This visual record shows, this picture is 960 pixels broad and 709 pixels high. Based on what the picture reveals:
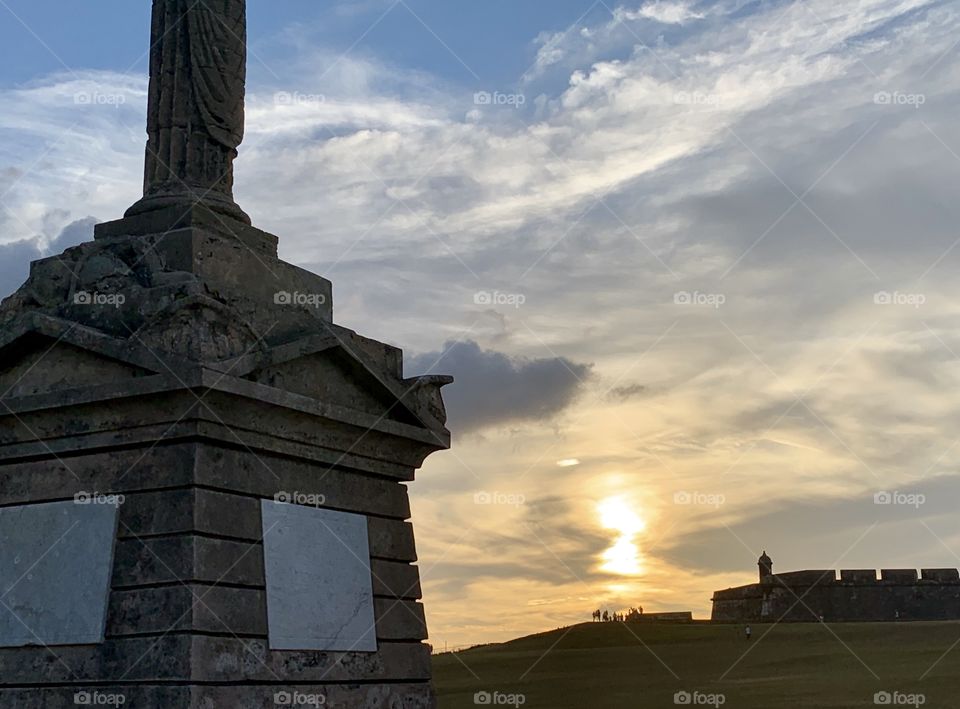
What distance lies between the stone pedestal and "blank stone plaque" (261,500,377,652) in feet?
0.06

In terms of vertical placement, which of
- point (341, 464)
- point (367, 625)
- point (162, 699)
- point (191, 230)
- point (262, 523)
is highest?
point (191, 230)

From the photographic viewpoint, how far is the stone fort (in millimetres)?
41656

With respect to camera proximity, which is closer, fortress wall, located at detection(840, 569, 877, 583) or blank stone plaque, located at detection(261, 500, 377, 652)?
blank stone plaque, located at detection(261, 500, 377, 652)

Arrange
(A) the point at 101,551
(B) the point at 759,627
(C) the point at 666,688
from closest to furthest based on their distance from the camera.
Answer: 1. (A) the point at 101,551
2. (C) the point at 666,688
3. (B) the point at 759,627

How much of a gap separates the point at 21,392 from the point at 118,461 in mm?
1265

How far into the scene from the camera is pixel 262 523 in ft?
27.8

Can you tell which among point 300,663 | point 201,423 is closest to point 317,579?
point 300,663

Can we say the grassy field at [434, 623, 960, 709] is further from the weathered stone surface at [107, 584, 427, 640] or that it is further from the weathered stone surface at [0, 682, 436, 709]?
the weathered stone surface at [107, 584, 427, 640]

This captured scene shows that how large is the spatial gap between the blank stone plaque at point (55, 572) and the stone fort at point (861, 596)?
3777 centimetres

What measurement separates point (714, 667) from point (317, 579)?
87.9 ft

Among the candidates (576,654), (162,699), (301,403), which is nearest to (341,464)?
(301,403)

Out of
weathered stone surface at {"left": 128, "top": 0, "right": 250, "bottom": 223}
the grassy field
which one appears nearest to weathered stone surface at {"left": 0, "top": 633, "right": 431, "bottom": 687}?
weathered stone surface at {"left": 128, "top": 0, "right": 250, "bottom": 223}

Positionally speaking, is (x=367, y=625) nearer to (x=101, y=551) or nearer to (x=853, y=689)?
(x=101, y=551)

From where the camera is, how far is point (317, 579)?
8.87 m
